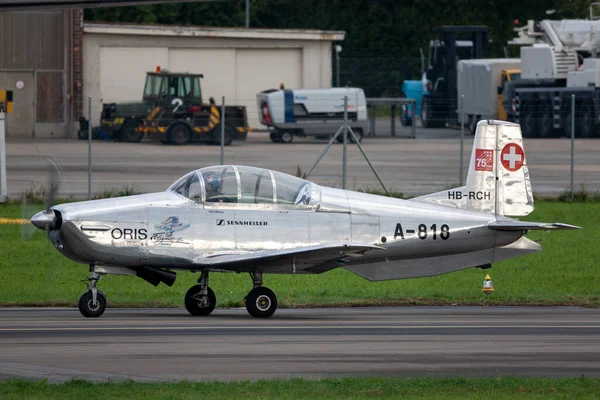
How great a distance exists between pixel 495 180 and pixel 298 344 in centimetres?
497

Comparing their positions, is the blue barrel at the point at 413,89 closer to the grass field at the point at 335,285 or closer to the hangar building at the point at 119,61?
the hangar building at the point at 119,61

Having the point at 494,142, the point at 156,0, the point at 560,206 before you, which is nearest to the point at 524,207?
the point at 494,142

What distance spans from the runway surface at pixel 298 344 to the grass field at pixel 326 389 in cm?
49

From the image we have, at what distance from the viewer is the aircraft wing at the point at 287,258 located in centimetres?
1404

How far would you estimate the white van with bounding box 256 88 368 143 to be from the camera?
43.2 m

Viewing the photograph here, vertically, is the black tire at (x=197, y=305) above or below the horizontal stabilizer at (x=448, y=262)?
below

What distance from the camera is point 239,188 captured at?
14.6m

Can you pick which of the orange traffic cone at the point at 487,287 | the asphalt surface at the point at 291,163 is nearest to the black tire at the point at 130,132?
the asphalt surface at the point at 291,163

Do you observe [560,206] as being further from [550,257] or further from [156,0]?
[156,0]

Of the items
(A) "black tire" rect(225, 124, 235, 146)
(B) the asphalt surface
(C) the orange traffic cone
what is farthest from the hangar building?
(C) the orange traffic cone

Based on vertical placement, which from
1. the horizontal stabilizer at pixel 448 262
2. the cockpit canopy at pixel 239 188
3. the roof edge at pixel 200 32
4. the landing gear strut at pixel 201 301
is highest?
the roof edge at pixel 200 32

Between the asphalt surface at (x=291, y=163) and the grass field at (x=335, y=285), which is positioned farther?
the asphalt surface at (x=291, y=163)

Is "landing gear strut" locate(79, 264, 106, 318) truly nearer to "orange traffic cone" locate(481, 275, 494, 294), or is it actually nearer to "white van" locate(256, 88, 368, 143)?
"orange traffic cone" locate(481, 275, 494, 294)

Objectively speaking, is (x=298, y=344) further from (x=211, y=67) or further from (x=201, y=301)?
(x=211, y=67)
